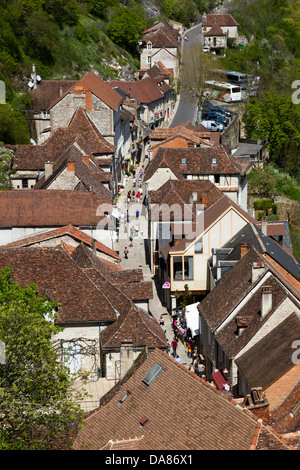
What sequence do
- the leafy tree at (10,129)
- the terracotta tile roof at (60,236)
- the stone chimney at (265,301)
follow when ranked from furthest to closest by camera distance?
the leafy tree at (10,129), the terracotta tile roof at (60,236), the stone chimney at (265,301)

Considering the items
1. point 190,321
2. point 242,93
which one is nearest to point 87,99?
point 190,321

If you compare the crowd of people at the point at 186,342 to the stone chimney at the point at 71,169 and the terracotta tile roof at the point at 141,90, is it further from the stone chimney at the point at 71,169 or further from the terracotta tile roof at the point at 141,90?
the terracotta tile roof at the point at 141,90

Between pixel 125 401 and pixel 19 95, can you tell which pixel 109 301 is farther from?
pixel 19 95

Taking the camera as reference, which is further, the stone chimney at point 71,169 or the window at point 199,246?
the stone chimney at point 71,169

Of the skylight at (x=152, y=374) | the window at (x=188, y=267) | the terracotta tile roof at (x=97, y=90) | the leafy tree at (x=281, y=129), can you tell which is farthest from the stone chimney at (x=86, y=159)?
the skylight at (x=152, y=374)

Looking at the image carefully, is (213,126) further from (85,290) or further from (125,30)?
(85,290)

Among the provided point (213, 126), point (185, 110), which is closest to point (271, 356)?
point (213, 126)
